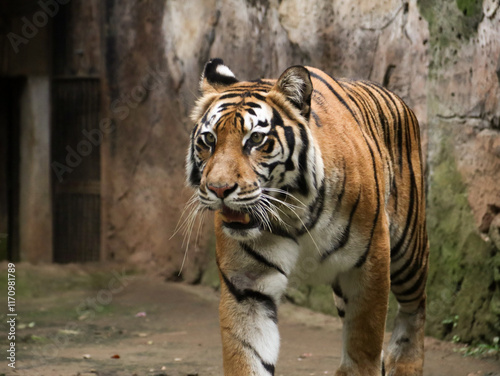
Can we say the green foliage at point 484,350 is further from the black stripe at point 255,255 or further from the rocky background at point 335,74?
the black stripe at point 255,255

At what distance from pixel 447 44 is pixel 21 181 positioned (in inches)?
197

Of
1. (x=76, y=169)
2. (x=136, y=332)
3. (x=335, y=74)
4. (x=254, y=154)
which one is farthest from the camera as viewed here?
(x=76, y=169)

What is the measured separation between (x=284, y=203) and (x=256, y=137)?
10.8 inches

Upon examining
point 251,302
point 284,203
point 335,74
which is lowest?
point 251,302

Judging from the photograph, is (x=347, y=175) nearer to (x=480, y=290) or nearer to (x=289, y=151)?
(x=289, y=151)

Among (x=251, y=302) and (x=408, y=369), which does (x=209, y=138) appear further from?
(x=408, y=369)

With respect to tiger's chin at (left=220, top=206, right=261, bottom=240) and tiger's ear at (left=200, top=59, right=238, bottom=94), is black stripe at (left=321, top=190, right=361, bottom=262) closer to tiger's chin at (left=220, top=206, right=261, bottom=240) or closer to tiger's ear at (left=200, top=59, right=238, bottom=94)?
tiger's chin at (left=220, top=206, right=261, bottom=240)

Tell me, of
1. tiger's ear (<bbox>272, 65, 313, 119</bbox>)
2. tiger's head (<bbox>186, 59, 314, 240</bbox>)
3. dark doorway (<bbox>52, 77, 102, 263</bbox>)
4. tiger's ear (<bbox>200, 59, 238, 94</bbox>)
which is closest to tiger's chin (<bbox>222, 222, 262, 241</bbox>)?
tiger's head (<bbox>186, 59, 314, 240</bbox>)

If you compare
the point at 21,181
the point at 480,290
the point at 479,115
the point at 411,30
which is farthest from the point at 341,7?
the point at 21,181

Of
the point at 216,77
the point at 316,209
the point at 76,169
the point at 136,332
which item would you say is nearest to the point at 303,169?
the point at 316,209

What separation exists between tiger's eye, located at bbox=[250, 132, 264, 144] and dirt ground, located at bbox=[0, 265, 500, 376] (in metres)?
1.97

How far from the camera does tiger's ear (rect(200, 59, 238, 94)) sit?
3.48 metres

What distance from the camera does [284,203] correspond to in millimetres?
3031

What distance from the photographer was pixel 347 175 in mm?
3352
